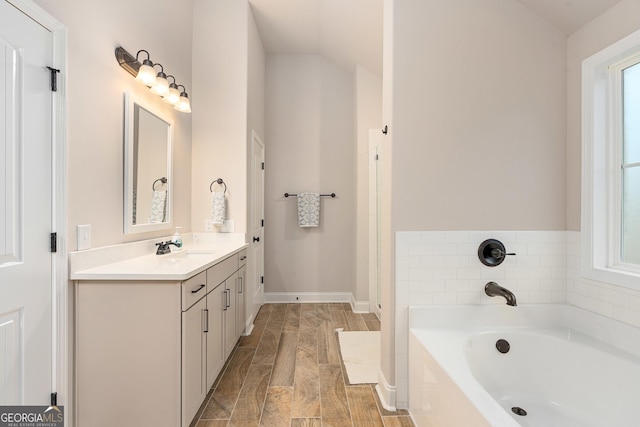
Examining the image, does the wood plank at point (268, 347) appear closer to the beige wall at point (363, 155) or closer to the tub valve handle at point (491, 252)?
the beige wall at point (363, 155)

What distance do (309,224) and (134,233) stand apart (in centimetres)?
212

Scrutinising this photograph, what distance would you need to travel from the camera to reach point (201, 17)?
2.81 metres

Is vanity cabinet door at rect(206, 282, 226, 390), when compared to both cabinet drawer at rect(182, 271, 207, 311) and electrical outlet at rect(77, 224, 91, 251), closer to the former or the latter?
cabinet drawer at rect(182, 271, 207, 311)

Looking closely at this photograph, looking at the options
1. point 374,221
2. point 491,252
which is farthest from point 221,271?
point 374,221

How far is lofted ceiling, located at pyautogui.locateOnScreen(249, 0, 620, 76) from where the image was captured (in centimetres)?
288

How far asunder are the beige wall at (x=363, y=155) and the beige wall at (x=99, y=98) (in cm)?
216

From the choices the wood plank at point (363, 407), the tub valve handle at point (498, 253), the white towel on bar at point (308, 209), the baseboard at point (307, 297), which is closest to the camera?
the wood plank at point (363, 407)

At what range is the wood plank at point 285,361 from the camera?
2.09 metres

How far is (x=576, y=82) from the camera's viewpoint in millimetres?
1758

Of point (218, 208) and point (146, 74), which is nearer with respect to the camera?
point (146, 74)

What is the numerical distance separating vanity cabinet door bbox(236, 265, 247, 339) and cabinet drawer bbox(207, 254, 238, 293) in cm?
20

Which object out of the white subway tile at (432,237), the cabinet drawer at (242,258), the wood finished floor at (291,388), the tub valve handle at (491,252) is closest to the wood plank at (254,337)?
the wood finished floor at (291,388)

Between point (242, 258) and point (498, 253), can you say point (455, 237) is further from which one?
point (242, 258)

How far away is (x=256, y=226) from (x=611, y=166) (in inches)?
116
